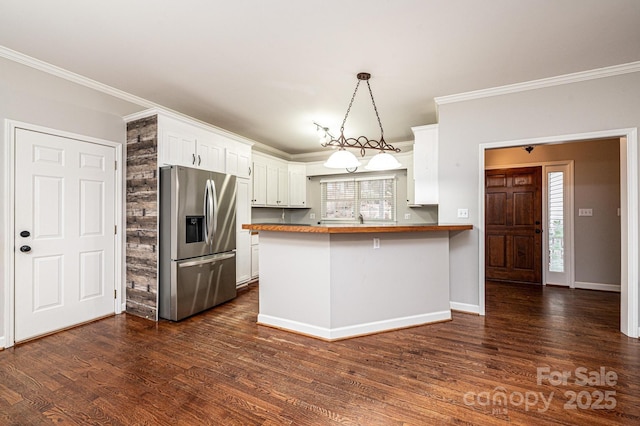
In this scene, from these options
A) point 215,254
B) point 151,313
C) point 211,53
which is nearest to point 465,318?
→ point 215,254

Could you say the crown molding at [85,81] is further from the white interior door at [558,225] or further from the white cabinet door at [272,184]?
the white interior door at [558,225]

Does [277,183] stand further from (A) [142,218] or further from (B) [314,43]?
(B) [314,43]

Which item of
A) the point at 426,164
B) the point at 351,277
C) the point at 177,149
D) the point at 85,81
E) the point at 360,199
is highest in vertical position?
the point at 85,81

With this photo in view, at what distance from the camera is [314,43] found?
8.32 ft

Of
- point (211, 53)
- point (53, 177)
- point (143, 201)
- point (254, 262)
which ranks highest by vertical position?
point (211, 53)

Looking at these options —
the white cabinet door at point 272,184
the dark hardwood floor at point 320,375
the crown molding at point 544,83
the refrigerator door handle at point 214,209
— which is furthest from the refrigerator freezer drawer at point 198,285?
the crown molding at point 544,83

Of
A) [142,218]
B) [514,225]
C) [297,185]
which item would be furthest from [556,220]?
[142,218]

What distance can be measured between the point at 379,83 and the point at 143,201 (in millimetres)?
3022

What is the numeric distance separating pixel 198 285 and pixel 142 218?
3.33 ft

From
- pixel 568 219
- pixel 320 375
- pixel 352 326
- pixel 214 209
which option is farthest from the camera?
pixel 568 219

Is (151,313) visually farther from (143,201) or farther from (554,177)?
(554,177)

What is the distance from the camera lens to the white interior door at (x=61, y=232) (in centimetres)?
276

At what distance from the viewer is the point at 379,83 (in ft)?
10.9

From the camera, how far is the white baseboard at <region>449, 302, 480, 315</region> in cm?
352
